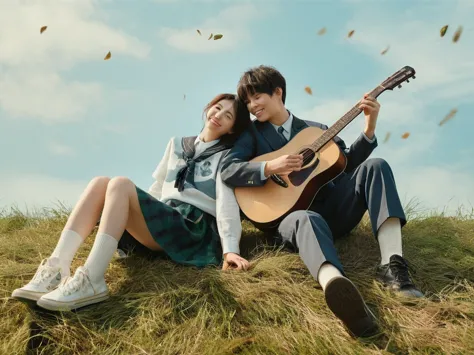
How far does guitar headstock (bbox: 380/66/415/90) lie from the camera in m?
3.67

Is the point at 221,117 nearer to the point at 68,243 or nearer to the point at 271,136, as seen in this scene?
the point at 271,136

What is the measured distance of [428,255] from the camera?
395 centimetres

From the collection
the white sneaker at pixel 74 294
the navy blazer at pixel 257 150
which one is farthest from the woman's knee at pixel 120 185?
the navy blazer at pixel 257 150

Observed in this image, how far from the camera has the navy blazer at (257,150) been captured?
362 cm

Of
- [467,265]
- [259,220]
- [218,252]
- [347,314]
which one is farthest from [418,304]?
[218,252]

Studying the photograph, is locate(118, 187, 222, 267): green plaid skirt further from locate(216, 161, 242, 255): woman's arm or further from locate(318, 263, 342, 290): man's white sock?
locate(318, 263, 342, 290): man's white sock

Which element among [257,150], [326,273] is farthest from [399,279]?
[257,150]

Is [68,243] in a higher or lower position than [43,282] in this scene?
higher

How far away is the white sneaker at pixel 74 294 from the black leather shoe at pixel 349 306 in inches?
52.7

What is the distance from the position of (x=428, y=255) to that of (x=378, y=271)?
2.57ft

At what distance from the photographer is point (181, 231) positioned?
3463 millimetres

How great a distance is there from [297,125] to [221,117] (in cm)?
61

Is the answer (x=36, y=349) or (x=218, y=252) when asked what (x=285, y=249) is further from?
(x=36, y=349)

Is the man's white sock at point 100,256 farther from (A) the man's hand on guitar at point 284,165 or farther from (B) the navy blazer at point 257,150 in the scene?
(A) the man's hand on guitar at point 284,165
